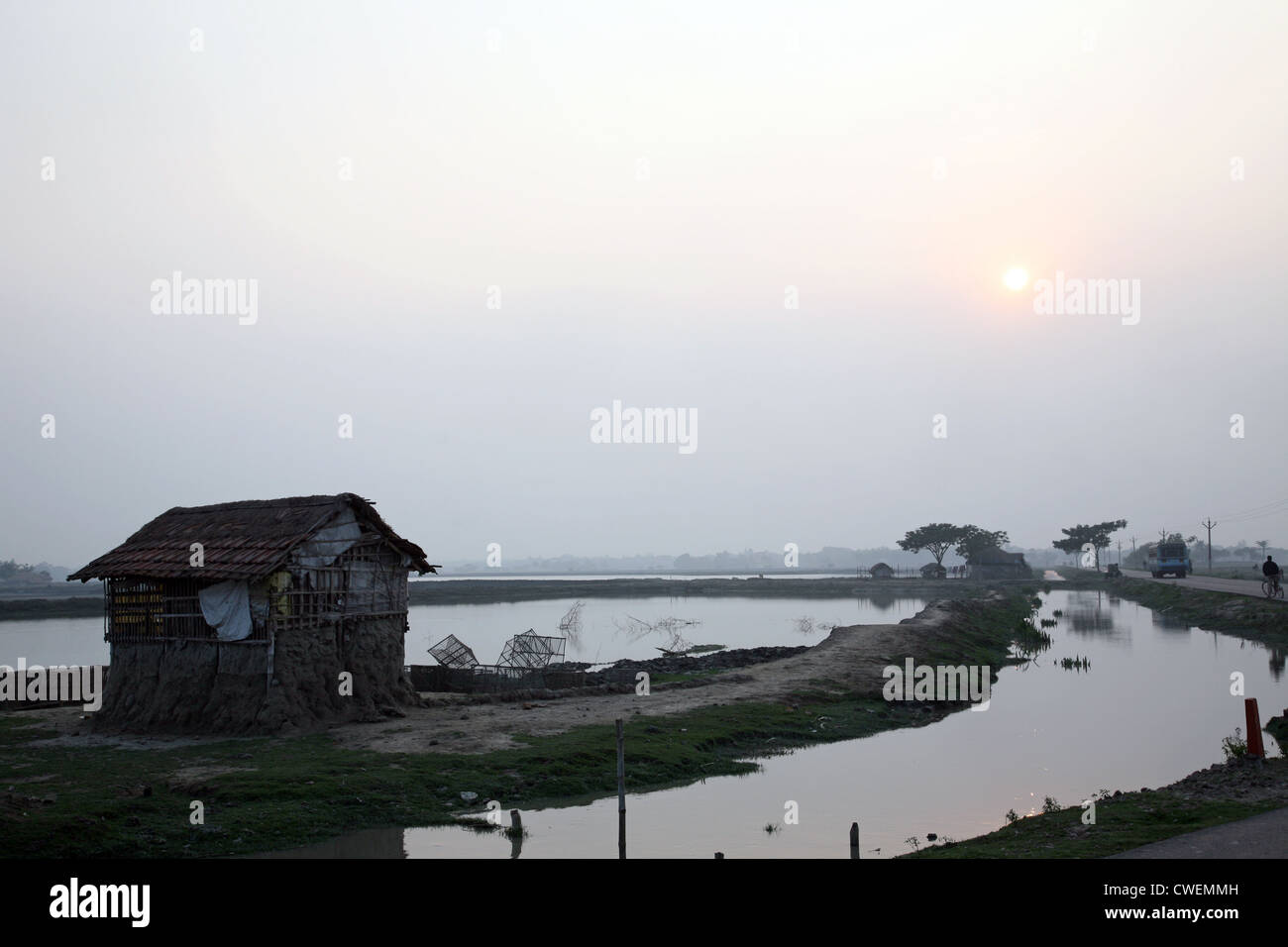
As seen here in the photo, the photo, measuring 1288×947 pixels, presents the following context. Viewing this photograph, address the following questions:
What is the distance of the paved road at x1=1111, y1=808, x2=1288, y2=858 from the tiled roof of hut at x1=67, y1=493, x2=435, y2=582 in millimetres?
18768

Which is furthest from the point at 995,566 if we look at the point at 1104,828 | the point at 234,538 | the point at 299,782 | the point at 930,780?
the point at 299,782

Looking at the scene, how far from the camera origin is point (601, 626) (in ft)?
219

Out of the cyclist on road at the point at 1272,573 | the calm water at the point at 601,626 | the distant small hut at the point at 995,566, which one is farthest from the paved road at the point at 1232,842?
the distant small hut at the point at 995,566

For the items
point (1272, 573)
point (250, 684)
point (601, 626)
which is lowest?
point (601, 626)

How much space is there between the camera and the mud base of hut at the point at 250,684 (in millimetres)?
22188

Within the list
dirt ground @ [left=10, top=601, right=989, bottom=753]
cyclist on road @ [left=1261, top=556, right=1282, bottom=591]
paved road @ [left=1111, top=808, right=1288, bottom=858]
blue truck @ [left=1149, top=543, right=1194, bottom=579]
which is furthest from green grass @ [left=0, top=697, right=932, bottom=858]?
blue truck @ [left=1149, top=543, right=1194, bottom=579]

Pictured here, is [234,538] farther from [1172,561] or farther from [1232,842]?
[1172,561]

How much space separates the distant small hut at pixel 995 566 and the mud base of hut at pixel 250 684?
3858 inches

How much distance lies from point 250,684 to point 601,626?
45202 mm

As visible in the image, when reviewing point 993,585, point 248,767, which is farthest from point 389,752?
point 993,585

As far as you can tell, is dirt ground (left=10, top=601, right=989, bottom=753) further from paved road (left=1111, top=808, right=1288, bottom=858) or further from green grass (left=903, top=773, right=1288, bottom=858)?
paved road (left=1111, top=808, right=1288, bottom=858)

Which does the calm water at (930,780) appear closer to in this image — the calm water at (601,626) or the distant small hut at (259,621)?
the distant small hut at (259,621)

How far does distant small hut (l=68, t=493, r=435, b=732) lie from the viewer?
2234 centimetres
